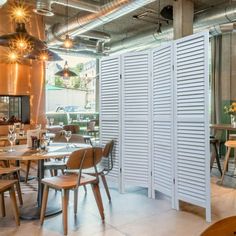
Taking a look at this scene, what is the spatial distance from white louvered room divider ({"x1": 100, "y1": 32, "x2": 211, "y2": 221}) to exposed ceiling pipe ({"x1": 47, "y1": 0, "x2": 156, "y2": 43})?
1.11 m

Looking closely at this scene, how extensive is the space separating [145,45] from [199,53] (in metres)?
4.98

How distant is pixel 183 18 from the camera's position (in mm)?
5457

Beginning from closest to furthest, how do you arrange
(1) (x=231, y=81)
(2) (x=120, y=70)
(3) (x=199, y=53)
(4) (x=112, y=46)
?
(3) (x=199, y=53)
(2) (x=120, y=70)
(1) (x=231, y=81)
(4) (x=112, y=46)

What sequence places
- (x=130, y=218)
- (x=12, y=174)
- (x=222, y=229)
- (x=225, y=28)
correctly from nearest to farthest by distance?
(x=222, y=229) < (x=130, y=218) < (x=12, y=174) < (x=225, y=28)

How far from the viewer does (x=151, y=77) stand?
3.86 meters

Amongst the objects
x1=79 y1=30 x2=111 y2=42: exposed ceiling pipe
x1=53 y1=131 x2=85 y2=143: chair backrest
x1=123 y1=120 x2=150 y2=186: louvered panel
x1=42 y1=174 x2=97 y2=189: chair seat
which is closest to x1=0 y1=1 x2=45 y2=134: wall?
x1=79 y1=30 x2=111 y2=42: exposed ceiling pipe

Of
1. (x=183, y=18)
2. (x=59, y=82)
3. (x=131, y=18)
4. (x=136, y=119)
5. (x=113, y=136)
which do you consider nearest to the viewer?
(x=136, y=119)

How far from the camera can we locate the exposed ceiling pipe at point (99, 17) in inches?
183

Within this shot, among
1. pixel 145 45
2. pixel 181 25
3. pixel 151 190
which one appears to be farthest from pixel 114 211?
pixel 145 45

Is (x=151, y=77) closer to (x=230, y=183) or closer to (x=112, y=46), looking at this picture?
(x=230, y=183)

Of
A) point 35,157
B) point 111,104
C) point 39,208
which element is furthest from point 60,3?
point 39,208

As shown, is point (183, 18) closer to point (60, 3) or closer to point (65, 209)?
point (60, 3)

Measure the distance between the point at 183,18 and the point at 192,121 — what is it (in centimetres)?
307

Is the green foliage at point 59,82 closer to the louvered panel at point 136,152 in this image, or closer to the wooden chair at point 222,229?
the louvered panel at point 136,152
